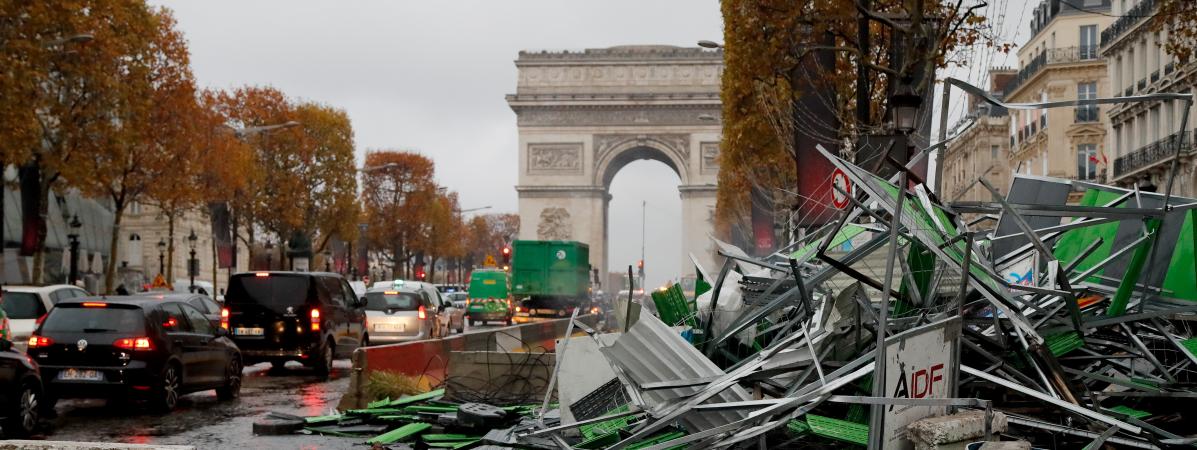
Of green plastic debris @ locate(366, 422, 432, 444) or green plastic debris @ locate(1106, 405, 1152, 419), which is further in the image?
green plastic debris @ locate(366, 422, 432, 444)

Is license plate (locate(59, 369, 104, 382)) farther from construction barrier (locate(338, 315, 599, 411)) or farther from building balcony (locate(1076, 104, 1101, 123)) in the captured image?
building balcony (locate(1076, 104, 1101, 123))

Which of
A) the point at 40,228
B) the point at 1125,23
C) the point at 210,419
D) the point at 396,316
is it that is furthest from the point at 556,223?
the point at 210,419

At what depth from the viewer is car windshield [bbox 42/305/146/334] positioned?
14641 mm

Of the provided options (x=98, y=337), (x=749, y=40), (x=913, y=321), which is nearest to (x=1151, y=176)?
(x=749, y=40)

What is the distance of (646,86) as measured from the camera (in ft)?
273

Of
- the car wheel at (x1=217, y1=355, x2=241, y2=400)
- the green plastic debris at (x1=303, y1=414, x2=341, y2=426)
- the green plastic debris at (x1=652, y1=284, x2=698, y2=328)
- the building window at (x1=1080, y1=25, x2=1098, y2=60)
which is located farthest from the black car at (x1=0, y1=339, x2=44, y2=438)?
the building window at (x1=1080, y1=25, x2=1098, y2=60)

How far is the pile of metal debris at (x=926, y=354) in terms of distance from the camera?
6918 millimetres

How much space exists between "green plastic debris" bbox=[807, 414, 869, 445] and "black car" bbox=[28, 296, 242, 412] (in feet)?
30.5

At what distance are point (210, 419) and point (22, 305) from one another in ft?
37.1

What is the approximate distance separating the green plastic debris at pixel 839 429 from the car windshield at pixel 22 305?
19.6 metres

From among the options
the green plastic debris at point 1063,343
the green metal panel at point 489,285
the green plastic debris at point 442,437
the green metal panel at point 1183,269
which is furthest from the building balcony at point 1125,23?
the green plastic debris at point 1063,343

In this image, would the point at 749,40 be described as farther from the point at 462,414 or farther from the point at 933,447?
the point at 933,447

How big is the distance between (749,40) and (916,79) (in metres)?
5.83

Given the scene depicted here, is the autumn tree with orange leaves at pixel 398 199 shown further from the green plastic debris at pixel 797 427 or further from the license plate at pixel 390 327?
the green plastic debris at pixel 797 427
